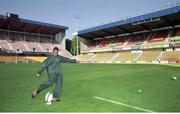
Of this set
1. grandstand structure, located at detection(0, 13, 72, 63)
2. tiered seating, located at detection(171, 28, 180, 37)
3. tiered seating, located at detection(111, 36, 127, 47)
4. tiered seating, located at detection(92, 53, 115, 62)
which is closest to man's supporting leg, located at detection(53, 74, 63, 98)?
tiered seating, located at detection(171, 28, 180, 37)

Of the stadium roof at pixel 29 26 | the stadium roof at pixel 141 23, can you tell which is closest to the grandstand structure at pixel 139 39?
the stadium roof at pixel 141 23

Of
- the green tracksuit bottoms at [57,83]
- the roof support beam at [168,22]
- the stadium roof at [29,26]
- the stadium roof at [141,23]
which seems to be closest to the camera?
the green tracksuit bottoms at [57,83]

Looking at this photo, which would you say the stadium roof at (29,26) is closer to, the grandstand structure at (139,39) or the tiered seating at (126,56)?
the grandstand structure at (139,39)

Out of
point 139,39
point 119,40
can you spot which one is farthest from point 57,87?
point 119,40

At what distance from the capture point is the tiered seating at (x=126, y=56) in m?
48.6

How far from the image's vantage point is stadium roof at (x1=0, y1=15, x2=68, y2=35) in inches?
2253

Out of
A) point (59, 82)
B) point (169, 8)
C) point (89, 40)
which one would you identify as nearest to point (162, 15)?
point (169, 8)

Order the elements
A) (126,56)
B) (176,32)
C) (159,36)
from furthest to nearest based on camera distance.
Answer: (126,56), (159,36), (176,32)

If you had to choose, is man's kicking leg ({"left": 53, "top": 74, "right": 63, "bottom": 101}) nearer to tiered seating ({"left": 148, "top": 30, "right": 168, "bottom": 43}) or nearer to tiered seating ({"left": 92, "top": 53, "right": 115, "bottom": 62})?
tiered seating ({"left": 148, "top": 30, "right": 168, "bottom": 43})

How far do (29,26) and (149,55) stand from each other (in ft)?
123

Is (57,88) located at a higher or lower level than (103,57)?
lower

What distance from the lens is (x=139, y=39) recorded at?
171 feet

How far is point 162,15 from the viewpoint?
41031mm

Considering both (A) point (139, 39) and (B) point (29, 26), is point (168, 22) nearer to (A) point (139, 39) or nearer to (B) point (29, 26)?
(A) point (139, 39)
